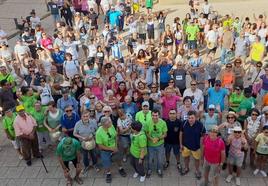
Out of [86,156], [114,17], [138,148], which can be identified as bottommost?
[86,156]

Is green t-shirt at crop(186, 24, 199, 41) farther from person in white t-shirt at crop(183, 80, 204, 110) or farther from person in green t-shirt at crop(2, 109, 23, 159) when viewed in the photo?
person in green t-shirt at crop(2, 109, 23, 159)

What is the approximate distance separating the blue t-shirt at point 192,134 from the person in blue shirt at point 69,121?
262cm

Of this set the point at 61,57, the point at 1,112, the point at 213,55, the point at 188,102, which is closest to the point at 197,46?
the point at 213,55

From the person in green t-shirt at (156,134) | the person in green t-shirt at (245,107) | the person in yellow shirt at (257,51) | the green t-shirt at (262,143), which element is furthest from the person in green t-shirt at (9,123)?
the person in yellow shirt at (257,51)

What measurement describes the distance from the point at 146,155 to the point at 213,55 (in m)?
7.14

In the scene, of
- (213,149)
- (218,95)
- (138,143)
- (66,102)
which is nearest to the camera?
(213,149)

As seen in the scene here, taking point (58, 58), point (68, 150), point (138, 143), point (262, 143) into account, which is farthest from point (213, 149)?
point (58, 58)

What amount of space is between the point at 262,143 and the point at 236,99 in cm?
147

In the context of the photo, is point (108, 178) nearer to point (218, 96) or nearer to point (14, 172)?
point (14, 172)

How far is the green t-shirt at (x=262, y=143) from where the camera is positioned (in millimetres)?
7957

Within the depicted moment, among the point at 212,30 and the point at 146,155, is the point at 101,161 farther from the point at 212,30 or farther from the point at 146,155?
the point at 212,30

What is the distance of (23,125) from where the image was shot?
8.86 m

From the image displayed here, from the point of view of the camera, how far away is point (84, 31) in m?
15.2

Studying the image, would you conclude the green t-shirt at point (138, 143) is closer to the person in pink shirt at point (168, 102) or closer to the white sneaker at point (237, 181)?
the person in pink shirt at point (168, 102)
